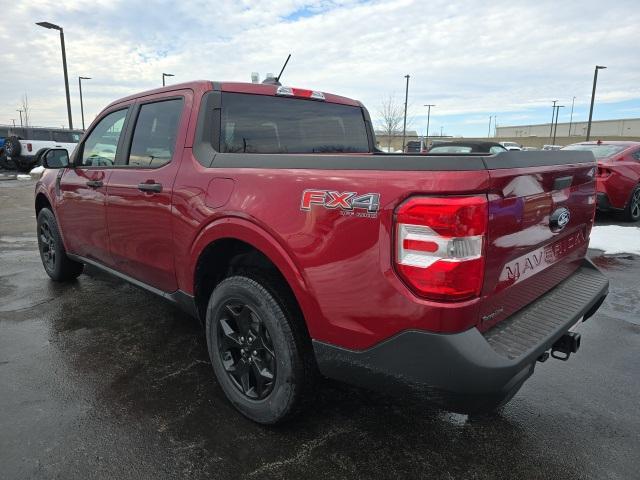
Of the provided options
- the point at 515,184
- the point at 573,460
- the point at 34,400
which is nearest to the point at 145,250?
the point at 34,400

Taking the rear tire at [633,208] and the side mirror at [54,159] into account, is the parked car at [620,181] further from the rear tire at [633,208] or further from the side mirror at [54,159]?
the side mirror at [54,159]

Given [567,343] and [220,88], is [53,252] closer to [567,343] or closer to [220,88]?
[220,88]

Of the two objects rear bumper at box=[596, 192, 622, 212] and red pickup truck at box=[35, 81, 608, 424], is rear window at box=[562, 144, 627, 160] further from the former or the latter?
red pickup truck at box=[35, 81, 608, 424]

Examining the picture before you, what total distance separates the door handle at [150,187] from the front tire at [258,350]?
2.71 feet

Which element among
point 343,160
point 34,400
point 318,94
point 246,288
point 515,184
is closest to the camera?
point 515,184

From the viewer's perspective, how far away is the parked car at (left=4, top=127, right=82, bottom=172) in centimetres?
1827

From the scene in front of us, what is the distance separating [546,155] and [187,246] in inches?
78.2

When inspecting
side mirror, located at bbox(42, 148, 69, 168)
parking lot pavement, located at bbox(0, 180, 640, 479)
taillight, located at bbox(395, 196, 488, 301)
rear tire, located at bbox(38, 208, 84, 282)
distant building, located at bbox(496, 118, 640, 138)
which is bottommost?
parking lot pavement, located at bbox(0, 180, 640, 479)

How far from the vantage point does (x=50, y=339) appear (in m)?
3.58

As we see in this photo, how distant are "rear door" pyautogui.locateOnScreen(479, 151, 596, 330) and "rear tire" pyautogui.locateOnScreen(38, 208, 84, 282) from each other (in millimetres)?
4319

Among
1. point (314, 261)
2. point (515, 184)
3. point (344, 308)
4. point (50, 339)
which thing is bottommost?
point (50, 339)

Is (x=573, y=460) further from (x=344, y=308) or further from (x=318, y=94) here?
(x=318, y=94)

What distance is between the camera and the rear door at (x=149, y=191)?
2893 mm

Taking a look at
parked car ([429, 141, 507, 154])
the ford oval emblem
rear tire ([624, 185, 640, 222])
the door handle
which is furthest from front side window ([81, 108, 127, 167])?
rear tire ([624, 185, 640, 222])
